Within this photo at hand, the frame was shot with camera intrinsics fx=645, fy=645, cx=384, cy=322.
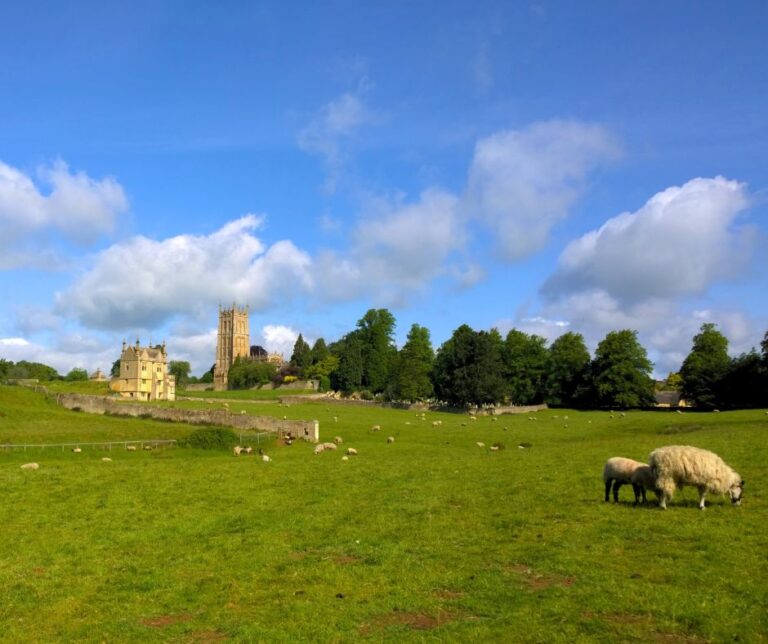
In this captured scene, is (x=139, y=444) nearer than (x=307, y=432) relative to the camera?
Yes

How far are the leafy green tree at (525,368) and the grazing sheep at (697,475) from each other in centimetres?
9885

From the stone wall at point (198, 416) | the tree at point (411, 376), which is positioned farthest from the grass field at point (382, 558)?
the tree at point (411, 376)

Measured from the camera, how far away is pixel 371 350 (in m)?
143

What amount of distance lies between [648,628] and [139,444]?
46057mm

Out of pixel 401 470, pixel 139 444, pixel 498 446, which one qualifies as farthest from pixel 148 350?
pixel 401 470

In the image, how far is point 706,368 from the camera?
10088 cm

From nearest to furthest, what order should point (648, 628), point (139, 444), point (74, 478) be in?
point (648, 628) → point (74, 478) → point (139, 444)

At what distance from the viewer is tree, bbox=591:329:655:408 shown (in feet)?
336

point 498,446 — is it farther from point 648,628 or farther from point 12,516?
point 648,628

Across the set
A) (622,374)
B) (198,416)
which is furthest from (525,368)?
(198,416)

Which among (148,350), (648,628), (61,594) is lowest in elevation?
(61,594)

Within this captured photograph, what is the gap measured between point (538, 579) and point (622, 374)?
9634cm

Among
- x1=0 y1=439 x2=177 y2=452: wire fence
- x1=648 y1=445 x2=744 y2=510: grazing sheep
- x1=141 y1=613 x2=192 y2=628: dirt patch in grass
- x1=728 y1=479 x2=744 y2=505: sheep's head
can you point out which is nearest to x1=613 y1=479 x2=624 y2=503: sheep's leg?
x1=648 y1=445 x2=744 y2=510: grazing sheep

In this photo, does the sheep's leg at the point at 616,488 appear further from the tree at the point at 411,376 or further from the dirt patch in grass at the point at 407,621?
the tree at the point at 411,376
